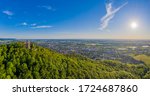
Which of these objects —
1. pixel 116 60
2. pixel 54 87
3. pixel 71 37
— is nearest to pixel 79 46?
pixel 71 37

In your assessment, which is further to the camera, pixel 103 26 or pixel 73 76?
pixel 103 26

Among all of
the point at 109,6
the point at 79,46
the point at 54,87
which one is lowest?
the point at 54,87

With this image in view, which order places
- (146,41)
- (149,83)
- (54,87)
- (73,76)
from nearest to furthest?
(54,87) < (149,83) < (73,76) < (146,41)

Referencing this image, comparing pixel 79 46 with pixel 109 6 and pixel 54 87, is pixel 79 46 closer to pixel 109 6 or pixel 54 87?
pixel 109 6

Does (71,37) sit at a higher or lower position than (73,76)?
higher

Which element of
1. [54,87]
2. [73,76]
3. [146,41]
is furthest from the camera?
[146,41]

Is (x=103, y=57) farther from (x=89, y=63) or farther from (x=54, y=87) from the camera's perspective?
(x=54, y=87)
